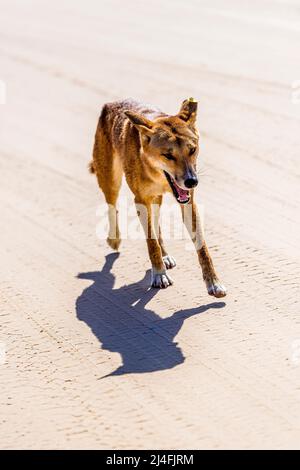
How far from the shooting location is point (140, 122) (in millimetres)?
7441

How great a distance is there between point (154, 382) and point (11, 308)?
1.75 metres

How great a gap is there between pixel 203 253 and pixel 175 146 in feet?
2.87

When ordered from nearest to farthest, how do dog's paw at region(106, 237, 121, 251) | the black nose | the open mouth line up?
1. the black nose
2. the open mouth
3. dog's paw at region(106, 237, 121, 251)

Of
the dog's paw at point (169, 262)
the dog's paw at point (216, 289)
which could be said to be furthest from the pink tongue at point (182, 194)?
the dog's paw at point (169, 262)

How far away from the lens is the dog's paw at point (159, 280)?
7648 mm

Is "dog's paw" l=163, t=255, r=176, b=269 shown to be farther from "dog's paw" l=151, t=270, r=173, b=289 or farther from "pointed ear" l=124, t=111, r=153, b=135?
"pointed ear" l=124, t=111, r=153, b=135

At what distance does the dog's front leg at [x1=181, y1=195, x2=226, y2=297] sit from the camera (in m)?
7.32

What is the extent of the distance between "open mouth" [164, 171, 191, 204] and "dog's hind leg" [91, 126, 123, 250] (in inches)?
45.4

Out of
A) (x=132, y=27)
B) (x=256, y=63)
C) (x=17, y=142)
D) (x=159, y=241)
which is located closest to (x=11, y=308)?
(x=159, y=241)

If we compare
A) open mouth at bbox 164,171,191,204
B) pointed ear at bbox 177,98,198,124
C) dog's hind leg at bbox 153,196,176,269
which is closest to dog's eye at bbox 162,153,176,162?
open mouth at bbox 164,171,191,204

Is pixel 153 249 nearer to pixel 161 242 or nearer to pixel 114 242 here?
pixel 161 242

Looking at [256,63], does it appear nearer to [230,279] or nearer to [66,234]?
[66,234]

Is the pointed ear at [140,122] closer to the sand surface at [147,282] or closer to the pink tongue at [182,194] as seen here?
the pink tongue at [182,194]

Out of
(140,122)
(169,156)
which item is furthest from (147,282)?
(140,122)
